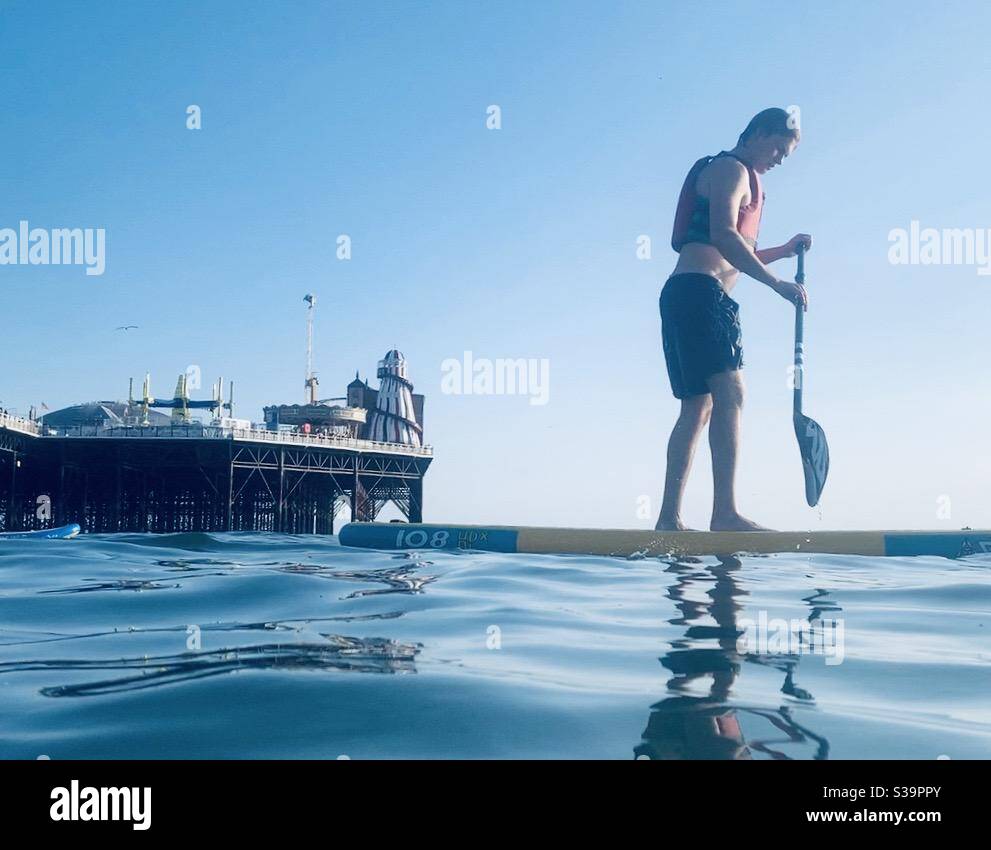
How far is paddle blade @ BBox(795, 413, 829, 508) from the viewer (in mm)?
9453

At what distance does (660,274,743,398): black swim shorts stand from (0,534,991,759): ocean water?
9.16 ft

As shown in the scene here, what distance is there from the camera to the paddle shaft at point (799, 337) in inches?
354

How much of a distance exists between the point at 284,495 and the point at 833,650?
1574 inches

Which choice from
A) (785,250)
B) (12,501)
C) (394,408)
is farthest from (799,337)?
(394,408)

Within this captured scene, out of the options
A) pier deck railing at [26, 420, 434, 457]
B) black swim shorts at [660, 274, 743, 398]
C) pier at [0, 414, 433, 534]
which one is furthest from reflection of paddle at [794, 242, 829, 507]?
pier deck railing at [26, 420, 434, 457]

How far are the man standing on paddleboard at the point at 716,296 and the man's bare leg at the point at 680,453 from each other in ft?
0.03

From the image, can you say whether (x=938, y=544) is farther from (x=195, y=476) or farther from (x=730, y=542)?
(x=195, y=476)

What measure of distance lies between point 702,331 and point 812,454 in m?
2.34

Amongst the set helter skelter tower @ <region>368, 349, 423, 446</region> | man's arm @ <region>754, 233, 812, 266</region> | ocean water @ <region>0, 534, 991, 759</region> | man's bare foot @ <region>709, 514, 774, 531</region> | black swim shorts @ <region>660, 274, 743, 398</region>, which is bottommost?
ocean water @ <region>0, 534, 991, 759</region>

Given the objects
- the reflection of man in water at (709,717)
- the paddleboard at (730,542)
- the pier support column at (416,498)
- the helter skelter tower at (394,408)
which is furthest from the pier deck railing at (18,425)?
the reflection of man in water at (709,717)

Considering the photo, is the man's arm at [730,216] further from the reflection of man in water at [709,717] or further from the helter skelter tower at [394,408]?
the helter skelter tower at [394,408]

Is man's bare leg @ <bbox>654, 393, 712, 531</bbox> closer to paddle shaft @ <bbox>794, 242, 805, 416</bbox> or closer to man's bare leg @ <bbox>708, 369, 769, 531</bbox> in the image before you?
man's bare leg @ <bbox>708, 369, 769, 531</bbox>
